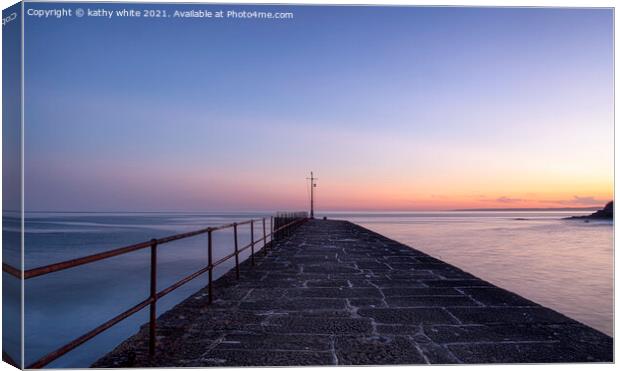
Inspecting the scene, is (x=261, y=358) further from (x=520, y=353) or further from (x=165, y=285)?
(x=165, y=285)

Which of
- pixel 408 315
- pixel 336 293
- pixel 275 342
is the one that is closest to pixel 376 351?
pixel 275 342

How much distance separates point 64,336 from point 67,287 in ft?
20.5

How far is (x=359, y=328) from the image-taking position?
414cm

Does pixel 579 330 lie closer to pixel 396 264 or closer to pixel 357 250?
pixel 396 264

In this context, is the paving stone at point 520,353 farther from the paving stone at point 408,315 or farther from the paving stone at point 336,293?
the paving stone at point 336,293

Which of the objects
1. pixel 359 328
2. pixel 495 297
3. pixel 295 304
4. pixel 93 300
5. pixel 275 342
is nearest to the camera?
pixel 275 342

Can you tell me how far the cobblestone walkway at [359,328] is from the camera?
3430 millimetres

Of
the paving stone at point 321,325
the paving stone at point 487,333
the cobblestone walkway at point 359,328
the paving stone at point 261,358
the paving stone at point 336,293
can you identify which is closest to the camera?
the paving stone at point 261,358

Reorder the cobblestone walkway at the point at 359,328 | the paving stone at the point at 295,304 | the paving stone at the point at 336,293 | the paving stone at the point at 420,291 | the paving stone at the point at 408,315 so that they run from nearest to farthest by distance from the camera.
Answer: the cobblestone walkway at the point at 359,328 < the paving stone at the point at 408,315 < the paving stone at the point at 295,304 < the paving stone at the point at 336,293 < the paving stone at the point at 420,291

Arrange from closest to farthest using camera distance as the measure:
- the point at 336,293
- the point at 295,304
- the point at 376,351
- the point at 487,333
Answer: the point at 376,351 → the point at 487,333 → the point at 295,304 → the point at 336,293

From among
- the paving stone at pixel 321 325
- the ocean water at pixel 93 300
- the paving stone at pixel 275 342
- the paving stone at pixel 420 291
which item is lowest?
the ocean water at pixel 93 300

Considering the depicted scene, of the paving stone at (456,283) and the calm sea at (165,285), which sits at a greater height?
the paving stone at (456,283)

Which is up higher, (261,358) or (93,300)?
(261,358)

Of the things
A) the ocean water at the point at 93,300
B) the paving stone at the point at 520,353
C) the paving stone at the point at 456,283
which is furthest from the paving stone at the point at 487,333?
the ocean water at the point at 93,300
